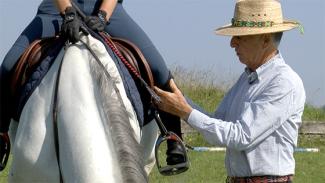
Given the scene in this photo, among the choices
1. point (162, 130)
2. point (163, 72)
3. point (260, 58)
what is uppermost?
point (260, 58)

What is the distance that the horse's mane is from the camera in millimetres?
2729

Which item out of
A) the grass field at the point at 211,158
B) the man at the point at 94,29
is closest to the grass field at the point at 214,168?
the grass field at the point at 211,158

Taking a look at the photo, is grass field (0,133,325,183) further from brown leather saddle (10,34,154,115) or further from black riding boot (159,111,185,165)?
brown leather saddle (10,34,154,115)

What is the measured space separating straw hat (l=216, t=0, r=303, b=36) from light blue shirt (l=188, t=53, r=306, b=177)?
0.15 m

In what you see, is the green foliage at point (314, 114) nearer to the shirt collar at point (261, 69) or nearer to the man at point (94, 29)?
the man at point (94, 29)

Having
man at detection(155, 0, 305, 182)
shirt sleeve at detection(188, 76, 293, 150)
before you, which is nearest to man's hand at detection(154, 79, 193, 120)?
man at detection(155, 0, 305, 182)

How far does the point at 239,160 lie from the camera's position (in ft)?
11.0

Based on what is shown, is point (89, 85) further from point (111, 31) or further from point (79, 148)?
point (111, 31)

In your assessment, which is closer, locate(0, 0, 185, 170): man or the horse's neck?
the horse's neck

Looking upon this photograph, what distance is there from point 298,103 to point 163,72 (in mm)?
893

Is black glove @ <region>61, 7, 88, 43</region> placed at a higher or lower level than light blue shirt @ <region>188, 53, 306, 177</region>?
higher

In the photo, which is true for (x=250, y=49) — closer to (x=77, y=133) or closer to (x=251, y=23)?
(x=251, y=23)

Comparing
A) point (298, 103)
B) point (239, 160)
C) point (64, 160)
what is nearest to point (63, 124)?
point (64, 160)

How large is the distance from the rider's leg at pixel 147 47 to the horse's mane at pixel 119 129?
622 mm
